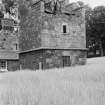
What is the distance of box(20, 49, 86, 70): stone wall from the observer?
2252 cm

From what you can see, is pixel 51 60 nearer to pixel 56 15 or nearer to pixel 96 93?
pixel 56 15

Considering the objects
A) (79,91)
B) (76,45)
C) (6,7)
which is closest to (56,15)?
(76,45)

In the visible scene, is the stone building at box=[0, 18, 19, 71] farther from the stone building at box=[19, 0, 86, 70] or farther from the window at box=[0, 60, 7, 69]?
the stone building at box=[19, 0, 86, 70]

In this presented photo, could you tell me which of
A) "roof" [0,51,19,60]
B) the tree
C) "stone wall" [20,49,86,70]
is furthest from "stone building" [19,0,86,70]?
the tree

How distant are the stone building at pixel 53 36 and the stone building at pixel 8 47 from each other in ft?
40.2

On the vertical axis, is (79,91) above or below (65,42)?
below

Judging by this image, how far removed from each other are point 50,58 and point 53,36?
7.38ft

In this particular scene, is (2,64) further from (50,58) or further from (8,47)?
(50,58)

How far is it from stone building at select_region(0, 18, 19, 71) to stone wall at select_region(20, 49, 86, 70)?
12704 mm

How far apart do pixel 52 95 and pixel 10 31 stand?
3351 cm

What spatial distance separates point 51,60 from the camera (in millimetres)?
22703

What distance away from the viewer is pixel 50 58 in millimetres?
22625

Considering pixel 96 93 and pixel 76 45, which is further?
pixel 76 45

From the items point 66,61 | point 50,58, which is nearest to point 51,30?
point 50,58
